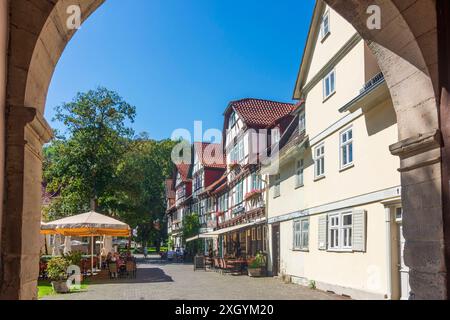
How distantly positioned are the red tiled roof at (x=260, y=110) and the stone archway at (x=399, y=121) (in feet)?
74.0

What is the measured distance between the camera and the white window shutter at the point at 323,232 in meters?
15.6

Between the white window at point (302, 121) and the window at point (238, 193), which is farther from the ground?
the white window at point (302, 121)

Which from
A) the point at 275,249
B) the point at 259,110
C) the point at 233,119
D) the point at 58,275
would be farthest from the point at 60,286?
the point at 233,119

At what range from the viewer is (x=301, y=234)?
18531 millimetres

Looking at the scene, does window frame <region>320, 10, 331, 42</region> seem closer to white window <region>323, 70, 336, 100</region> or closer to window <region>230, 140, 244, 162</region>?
white window <region>323, 70, 336, 100</region>

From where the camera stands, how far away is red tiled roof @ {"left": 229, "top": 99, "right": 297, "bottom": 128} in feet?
94.9

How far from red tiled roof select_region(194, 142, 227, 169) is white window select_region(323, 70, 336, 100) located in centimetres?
2732

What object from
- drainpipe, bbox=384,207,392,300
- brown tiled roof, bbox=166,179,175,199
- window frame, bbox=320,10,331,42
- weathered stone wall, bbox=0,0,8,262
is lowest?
drainpipe, bbox=384,207,392,300

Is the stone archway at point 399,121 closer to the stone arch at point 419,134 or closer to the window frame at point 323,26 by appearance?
the stone arch at point 419,134

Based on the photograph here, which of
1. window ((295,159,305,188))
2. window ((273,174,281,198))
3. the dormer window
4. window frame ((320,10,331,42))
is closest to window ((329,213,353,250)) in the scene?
window ((295,159,305,188))

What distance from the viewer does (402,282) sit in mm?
11039

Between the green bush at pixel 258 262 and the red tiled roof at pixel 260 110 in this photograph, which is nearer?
the green bush at pixel 258 262

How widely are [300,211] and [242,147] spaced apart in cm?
1191

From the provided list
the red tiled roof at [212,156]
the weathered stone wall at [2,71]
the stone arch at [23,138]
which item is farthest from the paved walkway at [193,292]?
the red tiled roof at [212,156]
